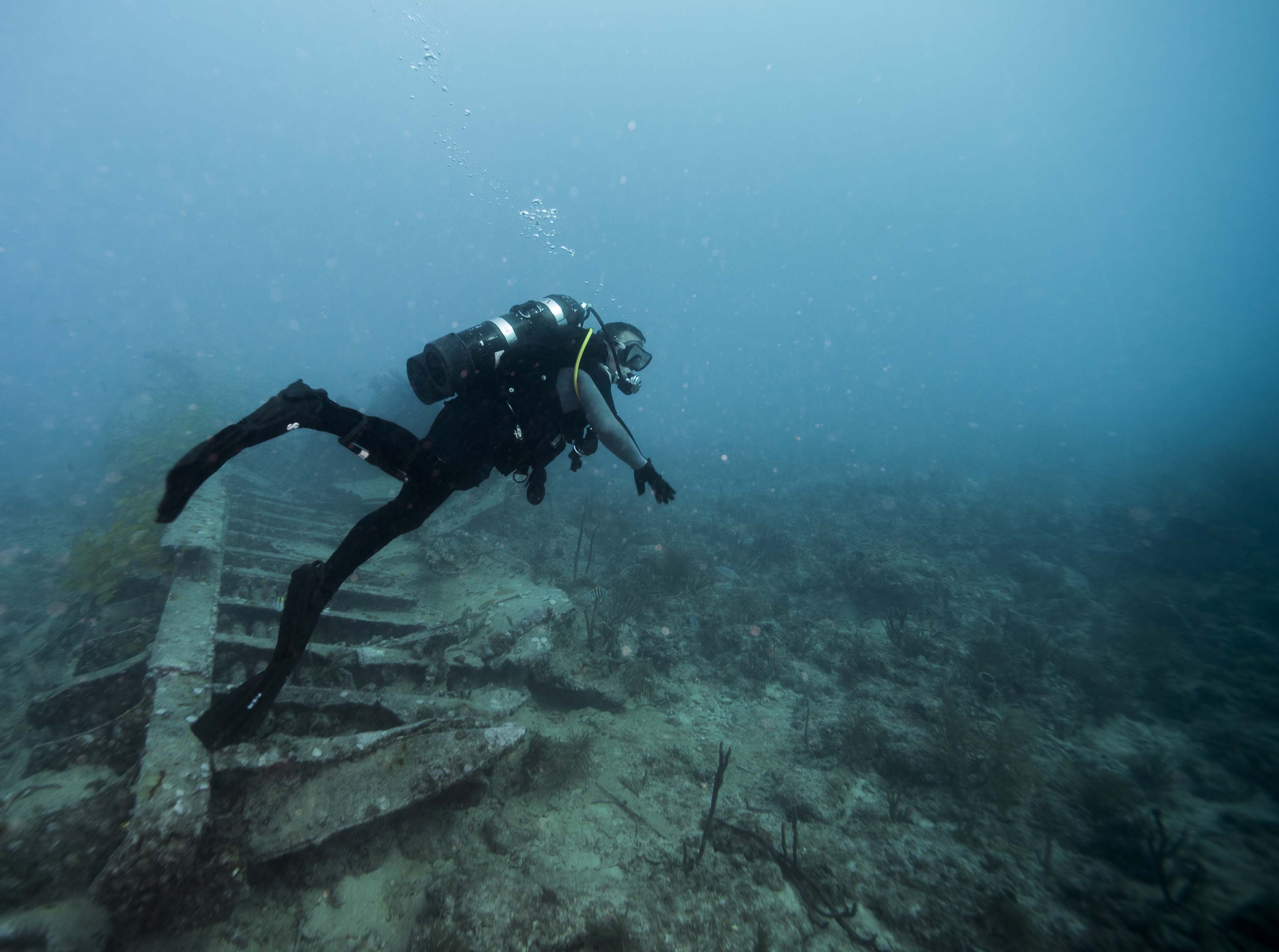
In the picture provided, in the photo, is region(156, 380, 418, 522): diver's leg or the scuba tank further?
the scuba tank

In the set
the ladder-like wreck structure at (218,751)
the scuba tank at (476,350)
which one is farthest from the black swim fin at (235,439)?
the ladder-like wreck structure at (218,751)

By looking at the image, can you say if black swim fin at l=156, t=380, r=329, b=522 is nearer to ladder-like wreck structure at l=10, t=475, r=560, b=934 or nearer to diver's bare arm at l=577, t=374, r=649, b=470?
ladder-like wreck structure at l=10, t=475, r=560, b=934

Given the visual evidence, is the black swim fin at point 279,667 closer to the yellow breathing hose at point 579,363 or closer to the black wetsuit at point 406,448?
the black wetsuit at point 406,448

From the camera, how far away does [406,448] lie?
3391mm

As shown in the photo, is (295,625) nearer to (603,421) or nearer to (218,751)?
(218,751)

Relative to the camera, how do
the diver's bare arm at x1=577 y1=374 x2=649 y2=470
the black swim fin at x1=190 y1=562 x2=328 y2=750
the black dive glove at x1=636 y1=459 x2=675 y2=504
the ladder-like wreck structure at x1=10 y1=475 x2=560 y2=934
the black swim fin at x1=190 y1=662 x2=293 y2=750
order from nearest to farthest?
the ladder-like wreck structure at x1=10 y1=475 x2=560 y2=934, the black swim fin at x1=190 y1=662 x2=293 y2=750, the black swim fin at x1=190 y1=562 x2=328 y2=750, the diver's bare arm at x1=577 y1=374 x2=649 y2=470, the black dive glove at x1=636 y1=459 x2=675 y2=504

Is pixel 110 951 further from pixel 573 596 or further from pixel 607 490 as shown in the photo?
pixel 607 490

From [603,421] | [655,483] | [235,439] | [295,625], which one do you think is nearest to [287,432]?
[235,439]

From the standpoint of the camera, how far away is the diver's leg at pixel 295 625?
9.62ft

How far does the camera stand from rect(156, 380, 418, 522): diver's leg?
2596 mm

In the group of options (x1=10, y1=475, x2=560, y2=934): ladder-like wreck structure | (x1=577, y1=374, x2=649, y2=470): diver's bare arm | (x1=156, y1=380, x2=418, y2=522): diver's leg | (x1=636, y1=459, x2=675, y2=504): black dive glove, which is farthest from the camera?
(x1=636, y1=459, x2=675, y2=504): black dive glove

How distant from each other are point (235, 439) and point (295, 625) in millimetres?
1240

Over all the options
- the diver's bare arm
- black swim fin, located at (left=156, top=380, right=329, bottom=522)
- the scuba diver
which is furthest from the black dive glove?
black swim fin, located at (left=156, top=380, right=329, bottom=522)

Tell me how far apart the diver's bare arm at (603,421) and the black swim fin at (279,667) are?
7.30 feet
